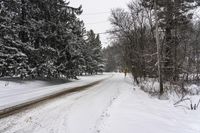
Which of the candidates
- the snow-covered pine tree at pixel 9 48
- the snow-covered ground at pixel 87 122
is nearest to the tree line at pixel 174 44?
the snow-covered ground at pixel 87 122

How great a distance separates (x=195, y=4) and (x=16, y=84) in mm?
15897

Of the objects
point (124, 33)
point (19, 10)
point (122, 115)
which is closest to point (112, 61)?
point (124, 33)

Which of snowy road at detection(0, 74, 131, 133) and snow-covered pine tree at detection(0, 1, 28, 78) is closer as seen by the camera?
snowy road at detection(0, 74, 131, 133)

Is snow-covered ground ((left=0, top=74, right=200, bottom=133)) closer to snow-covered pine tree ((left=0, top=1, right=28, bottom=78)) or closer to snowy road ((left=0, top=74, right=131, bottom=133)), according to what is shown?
snowy road ((left=0, top=74, right=131, bottom=133))

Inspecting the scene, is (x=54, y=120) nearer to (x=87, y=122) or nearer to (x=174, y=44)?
(x=87, y=122)

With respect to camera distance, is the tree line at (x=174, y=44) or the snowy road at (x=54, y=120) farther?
the tree line at (x=174, y=44)

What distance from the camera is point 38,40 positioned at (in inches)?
915

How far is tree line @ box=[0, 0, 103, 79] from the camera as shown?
19281 mm

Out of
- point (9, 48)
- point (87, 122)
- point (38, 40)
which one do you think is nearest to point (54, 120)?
point (87, 122)

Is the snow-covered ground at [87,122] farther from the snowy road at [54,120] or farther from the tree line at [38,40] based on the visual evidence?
the tree line at [38,40]

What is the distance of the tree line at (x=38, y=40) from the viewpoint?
759 inches

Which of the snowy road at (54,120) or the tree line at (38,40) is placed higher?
the tree line at (38,40)

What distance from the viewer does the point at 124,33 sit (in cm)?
3045

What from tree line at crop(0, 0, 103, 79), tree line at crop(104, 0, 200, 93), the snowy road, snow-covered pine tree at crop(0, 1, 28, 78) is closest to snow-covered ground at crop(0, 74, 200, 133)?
the snowy road
